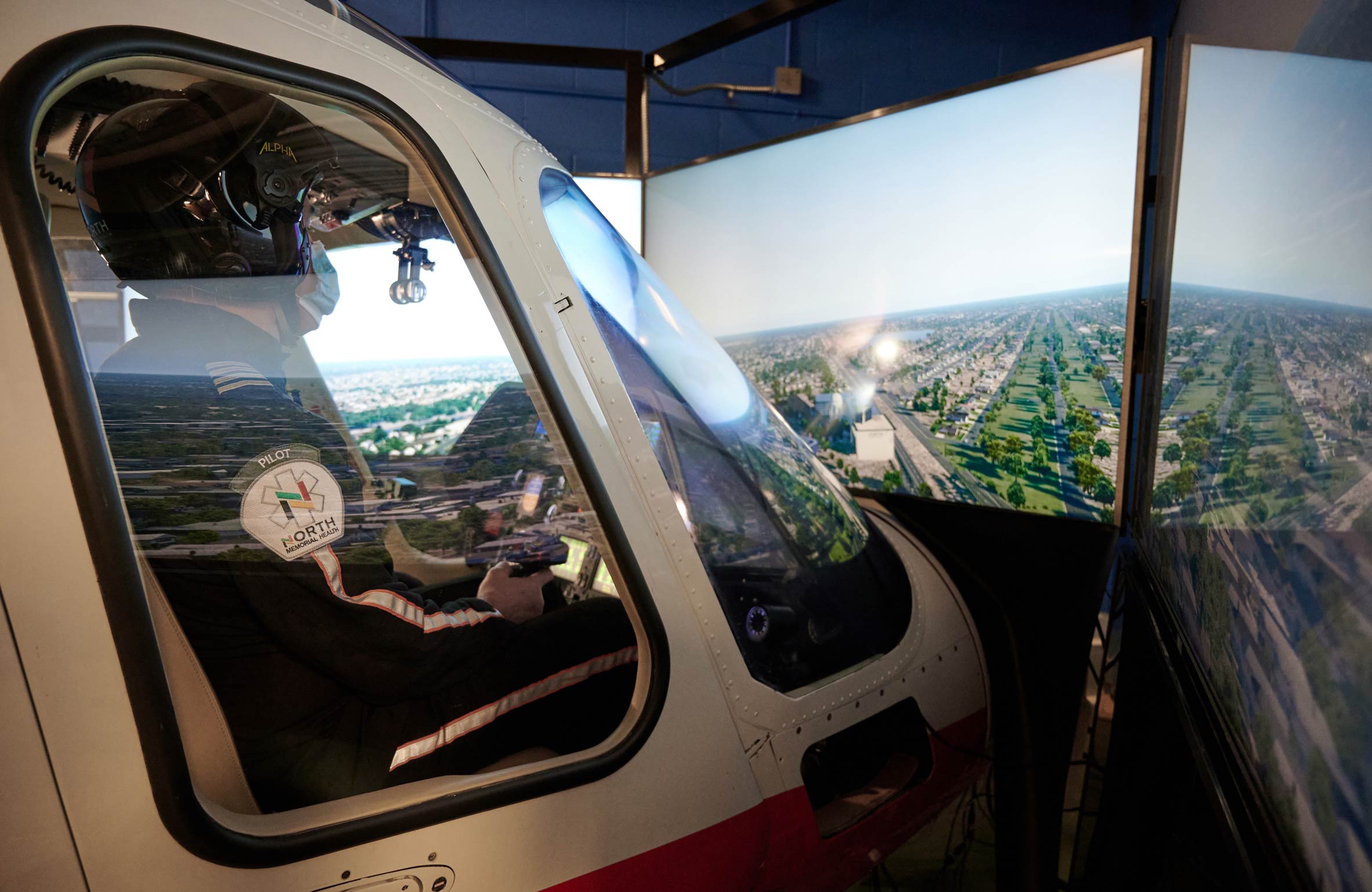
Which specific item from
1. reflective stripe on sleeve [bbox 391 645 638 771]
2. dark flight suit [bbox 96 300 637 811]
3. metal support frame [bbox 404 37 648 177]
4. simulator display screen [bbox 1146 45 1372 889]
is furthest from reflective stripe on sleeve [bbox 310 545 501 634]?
metal support frame [bbox 404 37 648 177]

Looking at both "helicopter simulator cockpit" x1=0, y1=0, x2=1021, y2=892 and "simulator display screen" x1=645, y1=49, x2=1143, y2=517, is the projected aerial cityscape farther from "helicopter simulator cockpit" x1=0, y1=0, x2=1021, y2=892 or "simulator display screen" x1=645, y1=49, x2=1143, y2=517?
"helicopter simulator cockpit" x1=0, y1=0, x2=1021, y2=892

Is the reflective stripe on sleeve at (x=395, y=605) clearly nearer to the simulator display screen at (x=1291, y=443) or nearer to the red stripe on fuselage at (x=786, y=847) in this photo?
the red stripe on fuselage at (x=786, y=847)

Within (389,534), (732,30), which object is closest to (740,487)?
(389,534)

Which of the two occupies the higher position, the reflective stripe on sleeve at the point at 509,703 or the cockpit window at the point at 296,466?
the cockpit window at the point at 296,466

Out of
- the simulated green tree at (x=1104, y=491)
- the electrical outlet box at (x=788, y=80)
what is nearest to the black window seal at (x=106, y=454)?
the simulated green tree at (x=1104, y=491)

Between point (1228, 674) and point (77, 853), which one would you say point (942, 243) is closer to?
point (1228, 674)

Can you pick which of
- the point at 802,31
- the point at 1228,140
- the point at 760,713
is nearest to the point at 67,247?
the point at 760,713

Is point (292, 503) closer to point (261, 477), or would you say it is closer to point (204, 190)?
point (261, 477)

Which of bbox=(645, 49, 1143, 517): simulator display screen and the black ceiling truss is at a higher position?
the black ceiling truss
